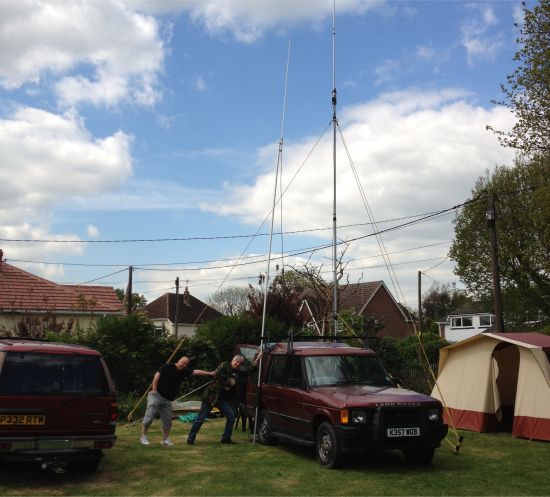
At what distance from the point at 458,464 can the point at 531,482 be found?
4.66 feet

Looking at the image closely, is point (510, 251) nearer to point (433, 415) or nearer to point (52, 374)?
point (433, 415)

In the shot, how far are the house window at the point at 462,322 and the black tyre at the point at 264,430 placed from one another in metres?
51.5

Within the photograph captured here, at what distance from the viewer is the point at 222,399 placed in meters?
11.7

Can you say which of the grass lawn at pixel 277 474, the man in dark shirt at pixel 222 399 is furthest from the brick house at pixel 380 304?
the grass lawn at pixel 277 474

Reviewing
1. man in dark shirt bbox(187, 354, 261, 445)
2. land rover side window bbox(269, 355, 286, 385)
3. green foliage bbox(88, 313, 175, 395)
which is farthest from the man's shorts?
green foliage bbox(88, 313, 175, 395)

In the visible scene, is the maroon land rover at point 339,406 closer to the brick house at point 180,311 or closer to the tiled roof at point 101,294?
the tiled roof at point 101,294

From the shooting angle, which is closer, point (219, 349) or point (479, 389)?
point (479, 389)

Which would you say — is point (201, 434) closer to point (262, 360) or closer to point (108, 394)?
point (262, 360)

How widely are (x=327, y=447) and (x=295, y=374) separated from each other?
1588mm

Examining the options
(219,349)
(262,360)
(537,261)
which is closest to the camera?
(262,360)

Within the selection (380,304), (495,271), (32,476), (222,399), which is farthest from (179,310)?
(32,476)

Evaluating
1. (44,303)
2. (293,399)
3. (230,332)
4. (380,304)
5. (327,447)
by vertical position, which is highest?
(380,304)

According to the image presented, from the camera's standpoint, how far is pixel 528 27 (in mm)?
15219

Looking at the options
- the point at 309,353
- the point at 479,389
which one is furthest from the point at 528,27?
the point at 309,353
